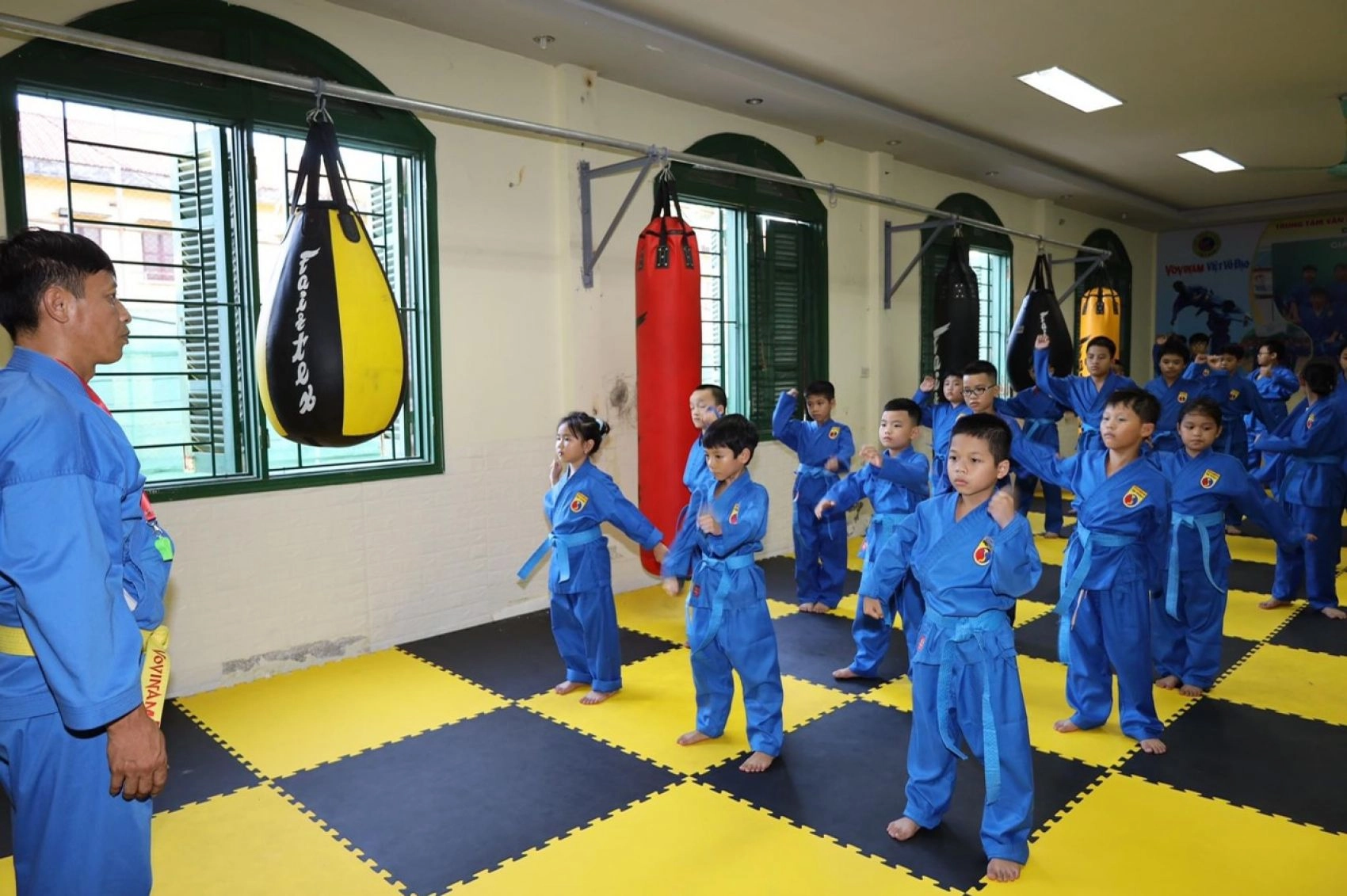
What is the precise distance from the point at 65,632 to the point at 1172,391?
297 inches

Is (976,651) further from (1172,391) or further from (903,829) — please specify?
(1172,391)

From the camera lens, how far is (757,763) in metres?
3.23

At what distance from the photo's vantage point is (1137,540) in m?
3.41


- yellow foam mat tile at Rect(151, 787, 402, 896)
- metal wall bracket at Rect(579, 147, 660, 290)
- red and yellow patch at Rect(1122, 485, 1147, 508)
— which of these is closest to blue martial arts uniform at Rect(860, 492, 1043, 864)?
red and yellow patch at Rect(1122, 485, 1147, 508)

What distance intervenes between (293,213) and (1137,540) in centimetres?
325

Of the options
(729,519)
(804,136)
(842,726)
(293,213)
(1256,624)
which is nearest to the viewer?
(293,213)

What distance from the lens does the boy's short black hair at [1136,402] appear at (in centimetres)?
340

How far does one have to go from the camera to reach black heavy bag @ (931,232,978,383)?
616 centimetres

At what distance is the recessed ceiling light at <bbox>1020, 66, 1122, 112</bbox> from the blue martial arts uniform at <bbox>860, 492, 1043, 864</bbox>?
14.9 ft

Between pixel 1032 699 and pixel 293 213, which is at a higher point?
pixel 293 213

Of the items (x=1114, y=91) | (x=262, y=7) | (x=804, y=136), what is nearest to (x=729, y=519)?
(x=262, y=7)

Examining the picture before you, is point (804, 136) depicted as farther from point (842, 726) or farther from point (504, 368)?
point (842, 726)

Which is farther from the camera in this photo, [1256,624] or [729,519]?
[1256,624]

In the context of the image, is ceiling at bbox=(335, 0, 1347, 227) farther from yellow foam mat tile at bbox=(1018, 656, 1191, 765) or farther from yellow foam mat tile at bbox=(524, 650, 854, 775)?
yellow foam mat tile at bbox=(1018, 656, 1191, 765)
